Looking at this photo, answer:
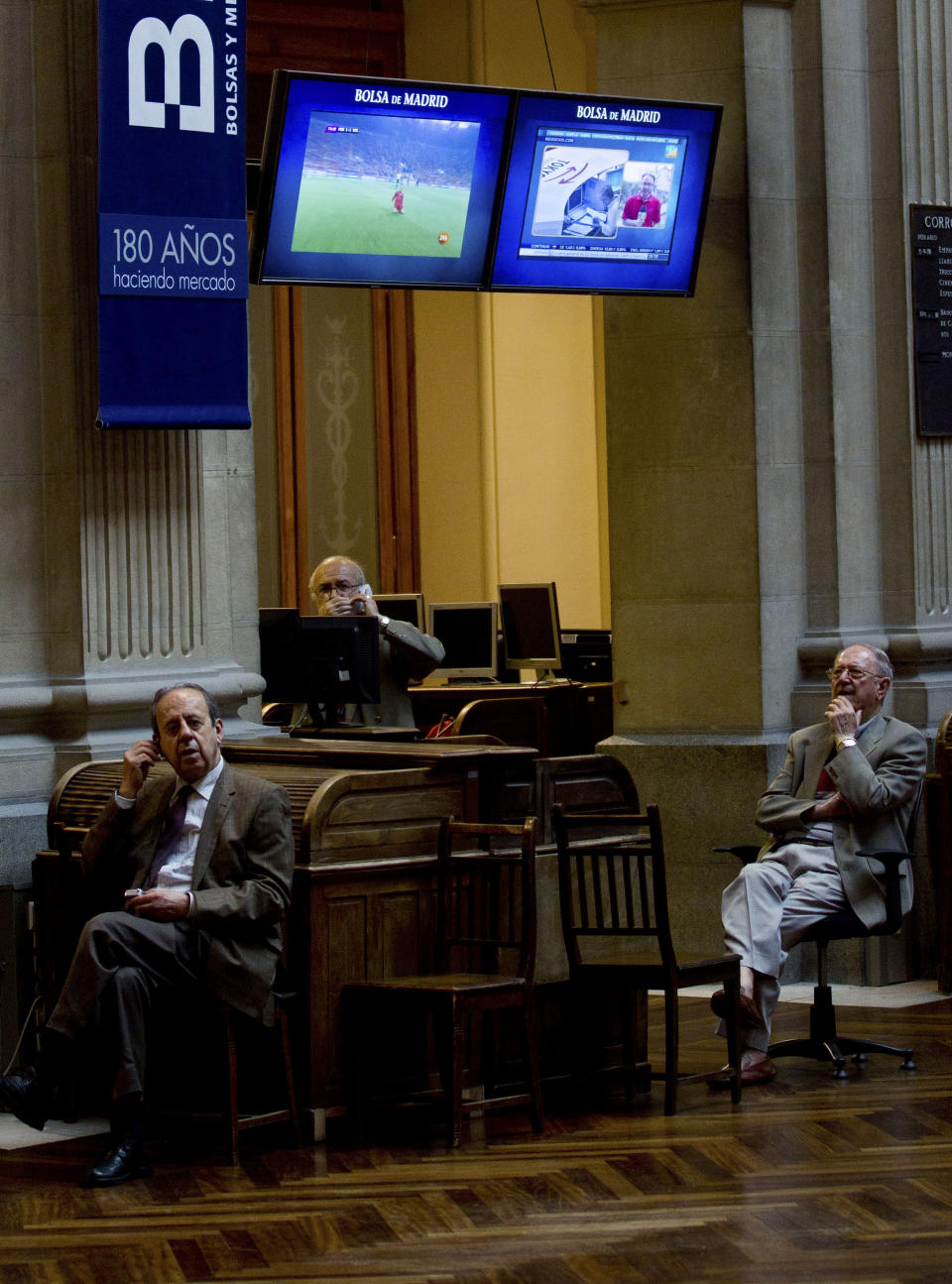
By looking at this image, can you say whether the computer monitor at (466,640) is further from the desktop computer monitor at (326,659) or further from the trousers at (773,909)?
the trousers at (773,909)

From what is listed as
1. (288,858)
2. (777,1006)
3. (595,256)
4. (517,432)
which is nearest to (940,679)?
(777,1006)

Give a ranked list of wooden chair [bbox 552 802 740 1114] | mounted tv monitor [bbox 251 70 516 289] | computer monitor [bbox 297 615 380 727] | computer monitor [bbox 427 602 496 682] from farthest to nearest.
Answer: computer monitor [bbox 427 602 496 682] → computer monitor [bbox 297 615 380 727] → mounted tv monitor [bbox 251 70 516 289] → wooden chair [bbox 552 802 740 1114]

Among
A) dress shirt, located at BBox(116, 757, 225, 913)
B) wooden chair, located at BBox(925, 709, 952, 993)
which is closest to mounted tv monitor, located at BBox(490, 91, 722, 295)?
wooden chair, located at BBox(925, 709, 952, 993)

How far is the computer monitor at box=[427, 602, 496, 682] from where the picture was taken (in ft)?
37.6

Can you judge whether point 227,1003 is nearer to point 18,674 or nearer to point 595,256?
point 18,674

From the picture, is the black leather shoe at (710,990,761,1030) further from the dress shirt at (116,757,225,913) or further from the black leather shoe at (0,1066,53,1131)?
the black leather shoe at (0,1066,53,1131)

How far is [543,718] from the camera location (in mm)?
10414

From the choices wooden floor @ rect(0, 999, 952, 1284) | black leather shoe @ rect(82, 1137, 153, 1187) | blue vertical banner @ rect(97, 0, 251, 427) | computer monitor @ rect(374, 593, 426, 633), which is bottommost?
wooden floor @ rect(0, 999, 952, 1284)

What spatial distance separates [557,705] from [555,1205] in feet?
20.4

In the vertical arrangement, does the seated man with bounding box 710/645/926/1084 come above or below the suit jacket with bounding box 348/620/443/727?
below

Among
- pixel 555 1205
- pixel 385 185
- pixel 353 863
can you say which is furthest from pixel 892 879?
pixel 385 185

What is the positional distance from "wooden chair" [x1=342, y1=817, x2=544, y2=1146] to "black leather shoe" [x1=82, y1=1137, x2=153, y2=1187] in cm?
64

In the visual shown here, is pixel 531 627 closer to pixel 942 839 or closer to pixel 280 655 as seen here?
pixel 942 839

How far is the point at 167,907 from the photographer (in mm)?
5332
